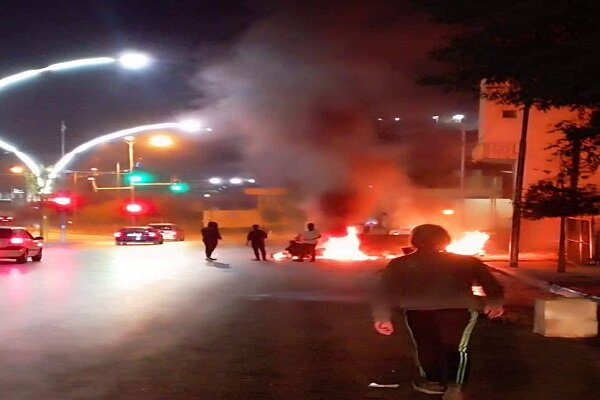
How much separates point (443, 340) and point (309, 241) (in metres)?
23.9

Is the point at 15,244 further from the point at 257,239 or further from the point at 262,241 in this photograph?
the point at 262,241

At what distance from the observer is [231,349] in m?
10.9

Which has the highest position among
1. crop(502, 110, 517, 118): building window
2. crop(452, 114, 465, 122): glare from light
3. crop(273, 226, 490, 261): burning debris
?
crop(452, 114, 465, 122): glare from light

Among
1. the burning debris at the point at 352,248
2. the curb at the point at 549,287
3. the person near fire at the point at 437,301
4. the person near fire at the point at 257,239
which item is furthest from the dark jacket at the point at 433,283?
the burning debris at the point at 352,248

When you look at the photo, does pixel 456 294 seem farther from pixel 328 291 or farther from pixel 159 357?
pixel 328 291

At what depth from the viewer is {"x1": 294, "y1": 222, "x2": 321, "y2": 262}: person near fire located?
30.2 m

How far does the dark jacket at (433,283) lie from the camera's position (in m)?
6.27

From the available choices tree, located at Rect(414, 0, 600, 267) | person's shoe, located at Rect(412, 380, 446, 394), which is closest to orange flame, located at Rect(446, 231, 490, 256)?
tree, located at Rect(414, 0, 600, 267)

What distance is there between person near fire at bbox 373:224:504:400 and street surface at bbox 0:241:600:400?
5.13ft

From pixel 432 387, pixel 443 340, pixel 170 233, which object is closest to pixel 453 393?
pixel 432 387

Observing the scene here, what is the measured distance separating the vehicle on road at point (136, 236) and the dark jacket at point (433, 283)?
133 ft

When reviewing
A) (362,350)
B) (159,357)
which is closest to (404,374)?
(362,350)

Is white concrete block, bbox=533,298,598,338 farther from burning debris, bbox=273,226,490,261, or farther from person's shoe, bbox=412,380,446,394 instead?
burning debris, bbox=273,226,490,261

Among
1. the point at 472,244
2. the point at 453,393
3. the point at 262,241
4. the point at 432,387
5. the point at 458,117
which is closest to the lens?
the point at 453,393
